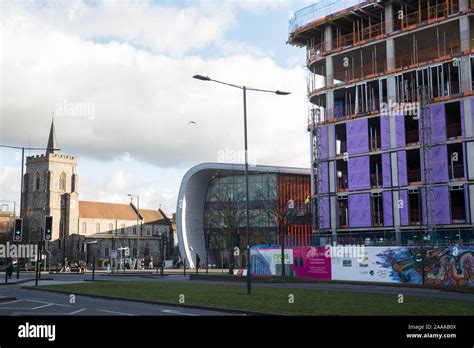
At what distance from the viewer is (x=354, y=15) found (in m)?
55.9

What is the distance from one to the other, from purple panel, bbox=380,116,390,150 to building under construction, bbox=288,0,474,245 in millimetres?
90

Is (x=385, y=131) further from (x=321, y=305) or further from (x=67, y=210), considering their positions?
(x=67, y=210)

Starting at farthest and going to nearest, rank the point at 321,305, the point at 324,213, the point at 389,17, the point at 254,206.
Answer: the point at 254,206 → the point at 324,213 → the point at 389,17 → the point at 321,305

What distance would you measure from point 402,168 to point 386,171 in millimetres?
1552

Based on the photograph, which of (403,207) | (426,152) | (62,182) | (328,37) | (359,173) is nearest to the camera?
(426,152)

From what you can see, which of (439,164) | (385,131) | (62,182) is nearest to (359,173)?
(385,131)

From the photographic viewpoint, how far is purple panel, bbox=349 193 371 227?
2106 inches

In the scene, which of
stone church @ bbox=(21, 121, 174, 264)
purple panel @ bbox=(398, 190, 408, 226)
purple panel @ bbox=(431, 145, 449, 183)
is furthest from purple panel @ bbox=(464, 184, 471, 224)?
stone church @ bbox=(21, 121, 174, 264)

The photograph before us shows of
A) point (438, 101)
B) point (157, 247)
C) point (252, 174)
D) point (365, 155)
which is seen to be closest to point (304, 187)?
point (252, 174)

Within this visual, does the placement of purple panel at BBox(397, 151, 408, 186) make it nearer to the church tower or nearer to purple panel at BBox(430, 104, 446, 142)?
purple panel at BBox(430, 104, 446, 142)

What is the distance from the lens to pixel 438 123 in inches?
1916
